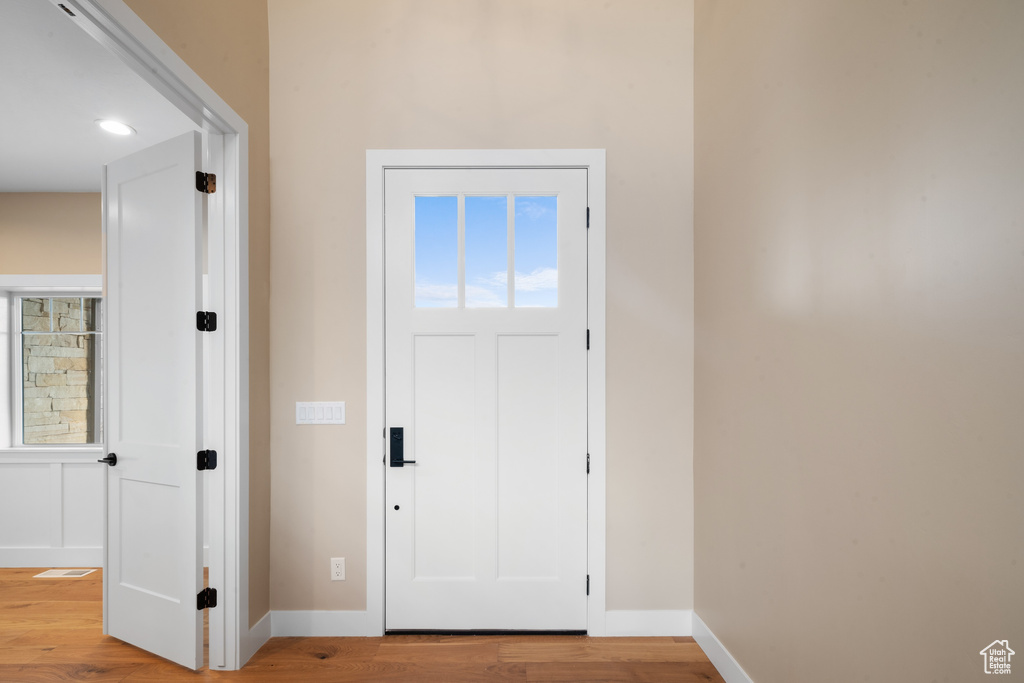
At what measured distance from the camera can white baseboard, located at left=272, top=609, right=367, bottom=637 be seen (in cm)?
223

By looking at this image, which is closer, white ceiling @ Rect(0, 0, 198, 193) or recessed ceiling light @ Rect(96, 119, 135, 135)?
white ceiling @ Rect(0, 0, 198, 193)

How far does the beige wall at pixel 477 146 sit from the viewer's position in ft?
7.43

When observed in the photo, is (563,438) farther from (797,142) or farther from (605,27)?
(605,27)

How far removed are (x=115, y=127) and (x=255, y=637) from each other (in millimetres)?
2769

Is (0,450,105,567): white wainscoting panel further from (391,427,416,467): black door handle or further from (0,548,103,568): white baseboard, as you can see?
(391,427,416,467): black door handle

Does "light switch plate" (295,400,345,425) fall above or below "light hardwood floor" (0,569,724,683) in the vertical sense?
above

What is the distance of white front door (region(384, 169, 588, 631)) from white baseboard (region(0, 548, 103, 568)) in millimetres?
2524

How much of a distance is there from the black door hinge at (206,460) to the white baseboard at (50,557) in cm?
223

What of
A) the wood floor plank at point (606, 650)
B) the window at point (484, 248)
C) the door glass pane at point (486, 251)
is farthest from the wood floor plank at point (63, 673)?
the door glass pane at point (486, 251)

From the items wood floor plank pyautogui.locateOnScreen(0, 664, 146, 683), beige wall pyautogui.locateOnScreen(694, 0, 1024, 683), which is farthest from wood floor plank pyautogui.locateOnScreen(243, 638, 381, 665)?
beige wall pyautogui.locateOnScreen(694, 0, 1024, 683)

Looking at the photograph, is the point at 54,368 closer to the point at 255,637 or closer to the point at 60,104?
the point at 60,104

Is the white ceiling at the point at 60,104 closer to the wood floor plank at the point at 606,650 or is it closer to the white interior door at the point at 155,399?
the white interior door at the point at 155,399

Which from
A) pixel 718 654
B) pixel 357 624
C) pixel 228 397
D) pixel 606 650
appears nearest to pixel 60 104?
pixel 228 397

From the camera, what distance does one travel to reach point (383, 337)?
A: 7.45 feet
